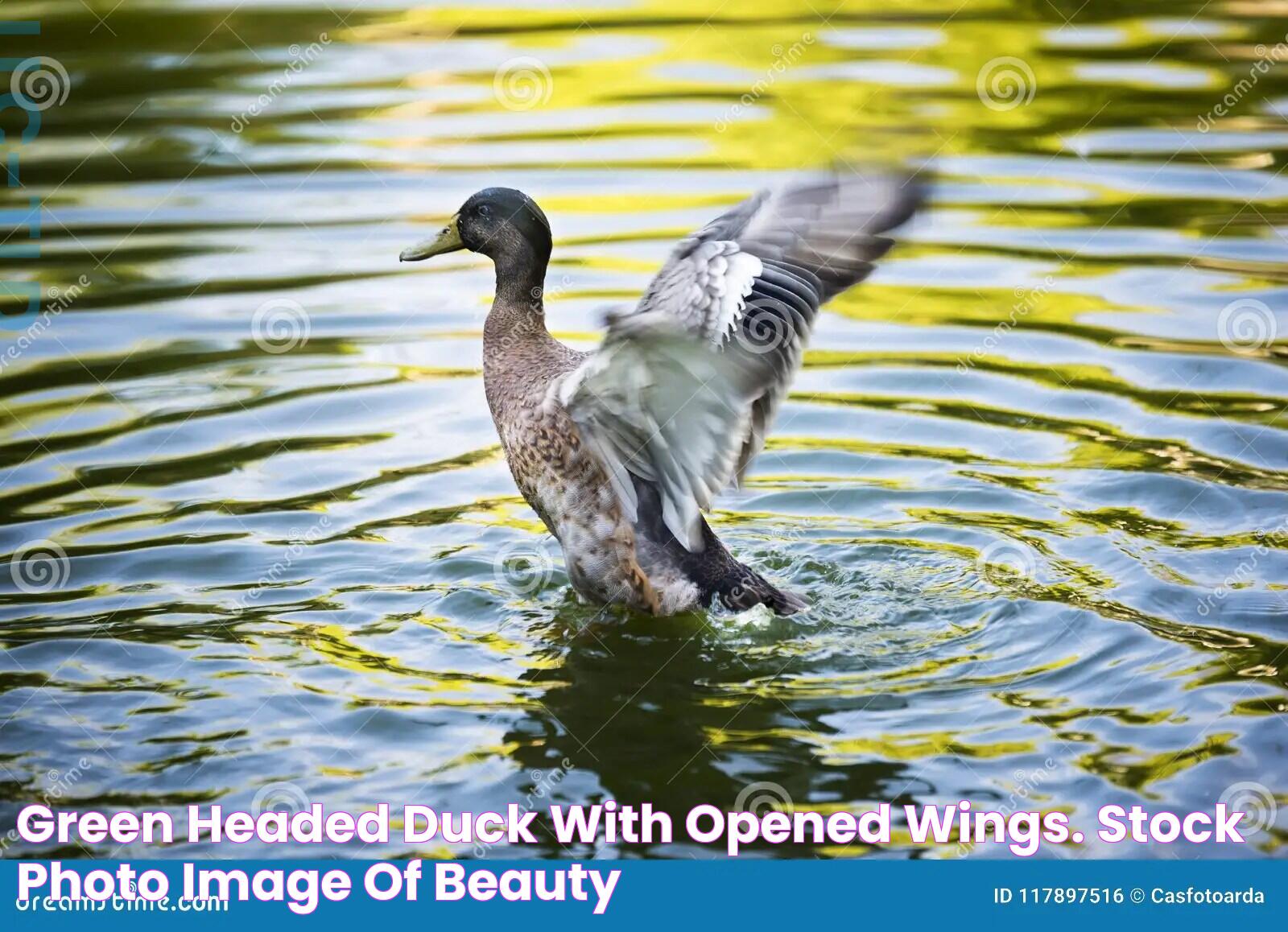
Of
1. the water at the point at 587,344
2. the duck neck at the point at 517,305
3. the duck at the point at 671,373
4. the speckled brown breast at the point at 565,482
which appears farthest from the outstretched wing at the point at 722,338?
the duck neck at the point at 517,305

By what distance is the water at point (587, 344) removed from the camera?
211 inches

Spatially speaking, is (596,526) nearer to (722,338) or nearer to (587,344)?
(722,338)

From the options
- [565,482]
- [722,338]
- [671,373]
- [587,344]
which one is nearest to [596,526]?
[565,482]

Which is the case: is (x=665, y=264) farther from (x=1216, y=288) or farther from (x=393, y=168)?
(x=393, y=168)

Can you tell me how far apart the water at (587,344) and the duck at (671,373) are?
→ 0.24m

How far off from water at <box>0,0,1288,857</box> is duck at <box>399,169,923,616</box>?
0.78 feet

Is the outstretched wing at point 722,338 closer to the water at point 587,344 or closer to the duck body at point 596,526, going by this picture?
the duck body at point 596,526

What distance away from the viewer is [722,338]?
5273 mm

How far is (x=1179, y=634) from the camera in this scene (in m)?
5.86

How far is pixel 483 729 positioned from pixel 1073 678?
7.19ft

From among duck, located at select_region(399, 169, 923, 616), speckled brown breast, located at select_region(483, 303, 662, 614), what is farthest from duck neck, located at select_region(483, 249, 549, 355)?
speckled brown breast, located at select_region(483, 303, 662, 614)

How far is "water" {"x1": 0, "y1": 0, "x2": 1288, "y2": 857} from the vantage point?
→ 535 centimetres

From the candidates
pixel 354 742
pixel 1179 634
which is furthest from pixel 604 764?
pixel 1179 634

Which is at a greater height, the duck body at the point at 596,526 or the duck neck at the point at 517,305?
the duck neck at the point at 517,305
